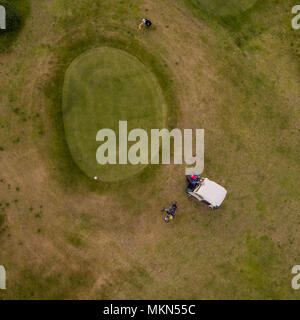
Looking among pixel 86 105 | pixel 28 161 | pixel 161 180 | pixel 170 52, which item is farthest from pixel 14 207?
pixel 170 52

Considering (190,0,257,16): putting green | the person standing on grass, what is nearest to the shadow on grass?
the person standing on grass

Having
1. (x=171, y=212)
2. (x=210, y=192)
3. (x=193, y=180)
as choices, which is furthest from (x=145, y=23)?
(x=171, y=212)

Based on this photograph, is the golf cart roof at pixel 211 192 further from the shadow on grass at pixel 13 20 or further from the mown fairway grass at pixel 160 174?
the shadow on grass at pixel 13 20

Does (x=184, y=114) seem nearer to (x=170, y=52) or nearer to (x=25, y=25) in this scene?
(x=170, y=52)

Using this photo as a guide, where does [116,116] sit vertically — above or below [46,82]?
below

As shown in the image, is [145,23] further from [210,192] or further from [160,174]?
[210,192]

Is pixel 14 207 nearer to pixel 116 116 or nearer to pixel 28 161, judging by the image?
pixel 28 161
